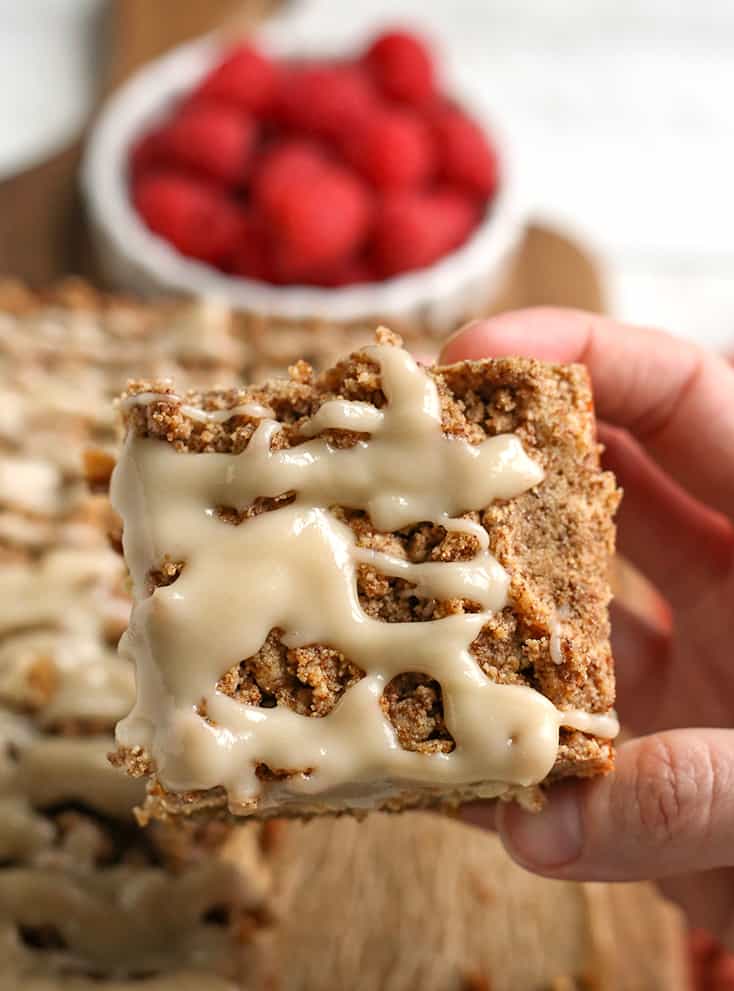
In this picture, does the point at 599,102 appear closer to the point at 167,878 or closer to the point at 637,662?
the point at 637,662

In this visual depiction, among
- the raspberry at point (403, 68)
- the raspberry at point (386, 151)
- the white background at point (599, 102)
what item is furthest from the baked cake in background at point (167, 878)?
the white background at point (599, 102)

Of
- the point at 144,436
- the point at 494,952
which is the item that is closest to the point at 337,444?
the point at 144,436

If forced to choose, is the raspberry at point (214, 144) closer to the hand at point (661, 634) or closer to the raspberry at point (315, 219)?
the raspberry at point (315, 219)

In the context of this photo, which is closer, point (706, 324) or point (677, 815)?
point (677, 815)

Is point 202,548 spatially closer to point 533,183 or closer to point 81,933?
point 81,933

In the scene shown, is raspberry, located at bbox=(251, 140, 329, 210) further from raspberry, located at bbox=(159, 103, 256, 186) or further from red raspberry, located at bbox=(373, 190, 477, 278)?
red raspberry, located at bbox=(373, 190, 477, 278)

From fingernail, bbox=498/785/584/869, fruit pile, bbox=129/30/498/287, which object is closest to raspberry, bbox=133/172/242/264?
fruit pile, bbox=129/30/498/287
